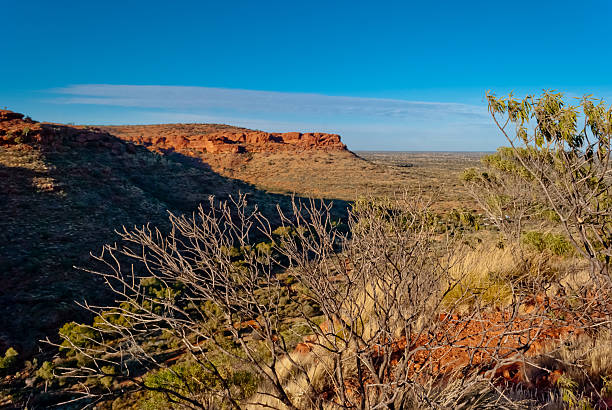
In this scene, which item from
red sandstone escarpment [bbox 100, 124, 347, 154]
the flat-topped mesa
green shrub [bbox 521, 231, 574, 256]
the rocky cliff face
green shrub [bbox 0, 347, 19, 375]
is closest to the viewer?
green shrub [bbox 0, 347, 19, 375]

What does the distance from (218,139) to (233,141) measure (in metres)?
3.63

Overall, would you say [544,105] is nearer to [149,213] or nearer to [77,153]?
[149,213]

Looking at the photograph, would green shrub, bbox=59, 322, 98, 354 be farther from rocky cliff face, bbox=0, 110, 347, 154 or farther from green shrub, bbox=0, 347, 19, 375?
rocky cliff face, bbox=0, 110, 347, 154

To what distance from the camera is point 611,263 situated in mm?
5922

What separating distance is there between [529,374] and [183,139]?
55.9 metres

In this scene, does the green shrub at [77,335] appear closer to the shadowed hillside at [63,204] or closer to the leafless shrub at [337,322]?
the leafless shrub at [337,322]

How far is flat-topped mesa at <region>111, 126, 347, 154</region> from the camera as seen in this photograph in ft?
171

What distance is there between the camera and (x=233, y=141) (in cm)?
5666

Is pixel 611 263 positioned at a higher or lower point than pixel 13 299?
higher

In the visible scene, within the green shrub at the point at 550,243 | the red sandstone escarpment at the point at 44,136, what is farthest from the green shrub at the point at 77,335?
the red sandstone escarpment at the point at 44,136

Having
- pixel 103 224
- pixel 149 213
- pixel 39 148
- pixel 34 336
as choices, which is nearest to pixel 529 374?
pixel 34 336

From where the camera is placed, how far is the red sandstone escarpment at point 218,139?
171 feet

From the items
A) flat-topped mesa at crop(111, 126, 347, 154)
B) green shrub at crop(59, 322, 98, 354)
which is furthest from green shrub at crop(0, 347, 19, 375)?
flat-topped mesa at crop(111, 126, 347, 154)

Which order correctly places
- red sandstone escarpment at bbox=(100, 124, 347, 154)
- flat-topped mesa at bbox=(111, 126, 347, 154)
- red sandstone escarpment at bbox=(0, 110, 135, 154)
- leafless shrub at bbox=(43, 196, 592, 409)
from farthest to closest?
red sandstone escarpment at bbox=(100, 124, 347, 154), flat-topped mesa at bbox=(111, 126, 347, 154), red sandstone escarpment at bbox=(0, 110, 135, 154), leafless shrub at bbox=(43, 196, 592, 409)
